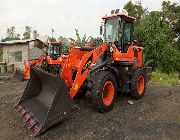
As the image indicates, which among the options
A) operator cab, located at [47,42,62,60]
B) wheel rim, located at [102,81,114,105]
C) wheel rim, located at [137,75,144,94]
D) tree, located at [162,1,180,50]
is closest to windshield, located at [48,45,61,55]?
operator cab, located at [47,42,62,60]

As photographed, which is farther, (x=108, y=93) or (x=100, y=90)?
(x=108, y=93)

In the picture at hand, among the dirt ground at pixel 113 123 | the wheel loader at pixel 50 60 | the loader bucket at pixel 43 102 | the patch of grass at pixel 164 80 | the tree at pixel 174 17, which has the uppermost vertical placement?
the tree at pixel 174 17

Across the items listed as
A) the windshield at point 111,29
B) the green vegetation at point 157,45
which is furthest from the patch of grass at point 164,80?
the windshield at point 111,29

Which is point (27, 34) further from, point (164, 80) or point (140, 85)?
point (140, 85)

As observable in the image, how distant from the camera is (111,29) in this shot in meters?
8.99

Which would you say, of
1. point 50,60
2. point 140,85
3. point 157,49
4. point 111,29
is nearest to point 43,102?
point 111,29

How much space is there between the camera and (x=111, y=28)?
9008mm

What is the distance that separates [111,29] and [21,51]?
2037cm

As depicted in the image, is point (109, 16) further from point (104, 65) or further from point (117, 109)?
point (117, 109)

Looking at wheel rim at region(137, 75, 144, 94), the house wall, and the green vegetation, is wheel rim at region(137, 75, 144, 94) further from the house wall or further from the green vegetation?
the house wall

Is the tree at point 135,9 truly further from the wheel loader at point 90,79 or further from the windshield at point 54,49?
the wheel loader at point 90,79

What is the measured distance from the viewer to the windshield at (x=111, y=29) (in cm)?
886

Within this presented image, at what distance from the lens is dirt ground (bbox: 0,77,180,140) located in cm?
611

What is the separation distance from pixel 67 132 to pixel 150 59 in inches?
623
